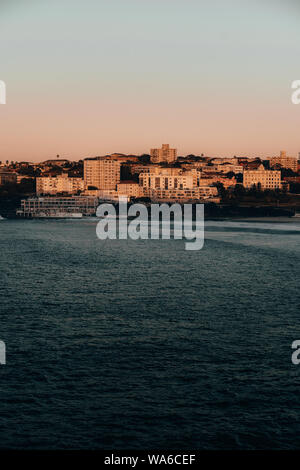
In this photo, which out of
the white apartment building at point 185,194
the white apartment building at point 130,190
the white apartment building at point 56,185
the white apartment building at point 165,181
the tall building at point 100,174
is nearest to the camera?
the white apartment building at point 185,194

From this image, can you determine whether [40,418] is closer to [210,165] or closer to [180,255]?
[180,255]

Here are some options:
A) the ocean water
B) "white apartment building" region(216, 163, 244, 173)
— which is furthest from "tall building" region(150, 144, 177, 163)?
the ocean water

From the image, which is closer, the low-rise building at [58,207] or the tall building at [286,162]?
the low-rise building at [58,207]

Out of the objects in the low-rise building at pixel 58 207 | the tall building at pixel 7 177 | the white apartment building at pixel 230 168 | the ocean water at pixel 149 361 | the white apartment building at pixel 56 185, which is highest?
the white apartment building at pixel 230 168

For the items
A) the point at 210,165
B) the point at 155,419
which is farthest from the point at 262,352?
the point at 210,165

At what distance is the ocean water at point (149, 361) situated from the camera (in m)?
6.75

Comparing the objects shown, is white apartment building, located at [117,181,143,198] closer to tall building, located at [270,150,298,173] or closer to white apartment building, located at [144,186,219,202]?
white apartment building, located at [144,186,219,202]

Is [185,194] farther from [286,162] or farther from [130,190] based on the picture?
[286,162]

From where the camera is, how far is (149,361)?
877 cm

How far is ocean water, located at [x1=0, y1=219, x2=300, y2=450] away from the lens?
22.2 ft

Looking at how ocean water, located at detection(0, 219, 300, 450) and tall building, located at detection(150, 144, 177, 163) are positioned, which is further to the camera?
tall building, located at detection(150, 144, 177, 163)

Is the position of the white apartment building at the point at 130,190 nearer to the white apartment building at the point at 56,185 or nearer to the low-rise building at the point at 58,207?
the white apartment building at the point at 56,185

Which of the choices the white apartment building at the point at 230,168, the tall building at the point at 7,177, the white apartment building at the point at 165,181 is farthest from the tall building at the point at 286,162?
the tall building at the point at 7,177
